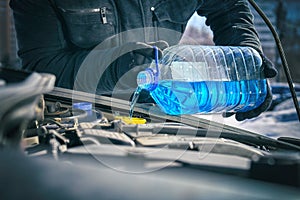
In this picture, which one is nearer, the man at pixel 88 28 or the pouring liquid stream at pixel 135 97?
the pouring liquid stream at pixel 135 97

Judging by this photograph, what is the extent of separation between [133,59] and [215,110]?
0.49m

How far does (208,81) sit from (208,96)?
87 millimetres

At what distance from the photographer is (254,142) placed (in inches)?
47.6

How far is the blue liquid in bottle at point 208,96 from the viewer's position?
1494 mm

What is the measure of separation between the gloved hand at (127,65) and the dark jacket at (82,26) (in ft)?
0.88

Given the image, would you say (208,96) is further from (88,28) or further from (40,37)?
(40,37)

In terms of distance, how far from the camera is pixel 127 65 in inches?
58.0

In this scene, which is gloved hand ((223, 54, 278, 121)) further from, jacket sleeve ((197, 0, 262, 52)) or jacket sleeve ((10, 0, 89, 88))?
jacket sleeve ((10, 0, 89, 88))

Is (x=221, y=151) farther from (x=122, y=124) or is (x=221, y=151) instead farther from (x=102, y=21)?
(x=102, y=21)

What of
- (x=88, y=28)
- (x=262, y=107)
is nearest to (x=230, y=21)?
(x=262, y=107)

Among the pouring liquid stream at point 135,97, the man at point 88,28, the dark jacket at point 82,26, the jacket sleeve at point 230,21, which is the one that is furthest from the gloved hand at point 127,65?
the jacket sleeve at point 230,21

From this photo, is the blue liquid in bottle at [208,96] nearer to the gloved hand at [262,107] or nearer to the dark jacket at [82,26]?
the gloved hand at [262,107]

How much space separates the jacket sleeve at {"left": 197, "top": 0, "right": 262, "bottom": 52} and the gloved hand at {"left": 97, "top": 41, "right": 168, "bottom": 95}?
0.61 meters

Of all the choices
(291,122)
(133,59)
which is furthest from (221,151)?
(291,122)
